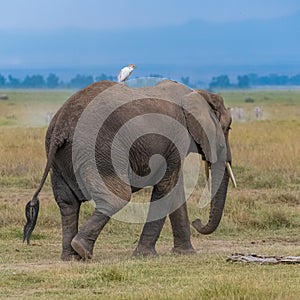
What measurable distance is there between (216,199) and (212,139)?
2.16ft

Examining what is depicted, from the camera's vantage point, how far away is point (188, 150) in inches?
437

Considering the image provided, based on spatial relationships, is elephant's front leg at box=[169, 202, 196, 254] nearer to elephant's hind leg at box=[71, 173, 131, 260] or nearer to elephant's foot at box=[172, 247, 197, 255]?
elephant's foot at box=[172, 247, 197, 255]

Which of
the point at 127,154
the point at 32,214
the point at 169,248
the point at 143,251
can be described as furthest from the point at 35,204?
the point at 169,248

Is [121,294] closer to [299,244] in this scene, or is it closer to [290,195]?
[299,244]

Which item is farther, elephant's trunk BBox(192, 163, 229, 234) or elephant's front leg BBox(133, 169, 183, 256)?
elephant's trunk BBox(192, 163, 229, 234)

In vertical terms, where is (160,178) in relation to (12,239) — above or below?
above

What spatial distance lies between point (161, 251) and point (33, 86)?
179m

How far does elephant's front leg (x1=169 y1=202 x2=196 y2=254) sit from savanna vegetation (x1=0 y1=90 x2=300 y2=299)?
0.48ft

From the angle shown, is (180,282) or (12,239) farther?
(12,239)

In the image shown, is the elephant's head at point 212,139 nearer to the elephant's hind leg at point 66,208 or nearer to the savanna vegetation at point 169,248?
the savanna vegetation at point 169,248

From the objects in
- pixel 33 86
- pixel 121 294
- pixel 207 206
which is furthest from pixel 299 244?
pixel 33 86

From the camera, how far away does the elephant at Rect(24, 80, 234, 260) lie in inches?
402

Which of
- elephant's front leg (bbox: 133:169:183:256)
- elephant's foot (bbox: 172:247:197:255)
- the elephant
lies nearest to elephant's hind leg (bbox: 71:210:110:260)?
the elephant

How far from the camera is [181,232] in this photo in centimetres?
1109
